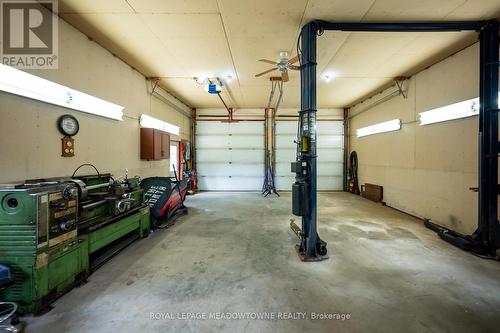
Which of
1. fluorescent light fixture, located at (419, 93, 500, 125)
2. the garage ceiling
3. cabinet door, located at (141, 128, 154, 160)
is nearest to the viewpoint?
the garage ceiling

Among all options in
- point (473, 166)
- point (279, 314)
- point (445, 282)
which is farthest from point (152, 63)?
point (473, 166)

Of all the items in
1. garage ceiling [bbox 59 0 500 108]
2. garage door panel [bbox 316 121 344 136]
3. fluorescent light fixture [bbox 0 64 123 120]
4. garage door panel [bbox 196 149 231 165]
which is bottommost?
garage door panel [bbox 196 149 231 165]

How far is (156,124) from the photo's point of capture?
227 inches

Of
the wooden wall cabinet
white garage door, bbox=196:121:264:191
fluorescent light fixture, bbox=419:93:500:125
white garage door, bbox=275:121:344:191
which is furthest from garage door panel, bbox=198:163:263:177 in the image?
fluorescent light fixture, bbox=419:93:500:125

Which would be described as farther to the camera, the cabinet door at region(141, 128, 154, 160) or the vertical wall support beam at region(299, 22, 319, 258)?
the cabinet door at region(141, 128, 154, 160)

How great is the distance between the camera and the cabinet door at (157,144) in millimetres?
5089

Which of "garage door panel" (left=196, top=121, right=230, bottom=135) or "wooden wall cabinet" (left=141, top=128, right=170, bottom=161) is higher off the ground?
"garage door panel" (left=196, top=121, right=230, bottom=135)

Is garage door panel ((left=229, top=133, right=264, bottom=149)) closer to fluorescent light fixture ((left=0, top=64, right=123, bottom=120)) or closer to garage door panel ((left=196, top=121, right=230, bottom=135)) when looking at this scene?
garage door panel ((left=196, top=121, right=230, bottom=135))

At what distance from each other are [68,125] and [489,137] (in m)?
6.06

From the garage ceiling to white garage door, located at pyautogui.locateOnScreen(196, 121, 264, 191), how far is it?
3401mm

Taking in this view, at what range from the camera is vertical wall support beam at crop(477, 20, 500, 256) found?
3092 millimetres

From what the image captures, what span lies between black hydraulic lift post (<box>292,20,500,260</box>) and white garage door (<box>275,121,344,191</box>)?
5.66 meters

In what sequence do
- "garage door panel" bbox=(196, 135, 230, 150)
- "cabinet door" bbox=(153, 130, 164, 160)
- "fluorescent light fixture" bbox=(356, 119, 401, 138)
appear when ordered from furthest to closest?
"garage door panel" bbox=(196, 135, 230, 150) → "fluorescent light fixture" bbox=(356, 119, 401, 138) → "cabinet door" bbox=(153, 130, 164, 160)

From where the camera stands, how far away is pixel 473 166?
3.69 meters
